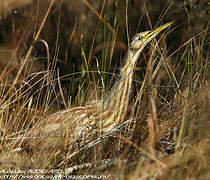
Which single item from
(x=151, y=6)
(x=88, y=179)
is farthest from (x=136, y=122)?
(x=151, y=6)

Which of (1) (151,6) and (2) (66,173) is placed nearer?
(2) (66,173)

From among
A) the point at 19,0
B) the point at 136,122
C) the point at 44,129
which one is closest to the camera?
the point at 136,122

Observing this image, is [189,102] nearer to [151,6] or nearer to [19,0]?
[151,6]

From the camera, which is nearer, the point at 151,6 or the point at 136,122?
the point at 136,122

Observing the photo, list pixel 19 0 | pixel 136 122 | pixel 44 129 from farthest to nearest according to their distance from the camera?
1. pixel 19 0
2. pixel 44 129
3. pixel 136 122

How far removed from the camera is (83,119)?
181cm

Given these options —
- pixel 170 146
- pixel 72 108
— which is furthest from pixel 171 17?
pixel 170 146

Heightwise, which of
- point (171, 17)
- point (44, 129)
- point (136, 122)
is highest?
point (171, 17)

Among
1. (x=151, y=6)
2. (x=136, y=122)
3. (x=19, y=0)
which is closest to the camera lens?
(x=136, y=122)

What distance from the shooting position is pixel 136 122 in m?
1.50

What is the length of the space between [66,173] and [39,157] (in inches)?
5.9

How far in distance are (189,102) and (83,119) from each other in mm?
590

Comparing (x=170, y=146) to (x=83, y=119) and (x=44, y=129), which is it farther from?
(x=44, y=129)

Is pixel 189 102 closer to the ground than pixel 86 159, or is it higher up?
higher up
